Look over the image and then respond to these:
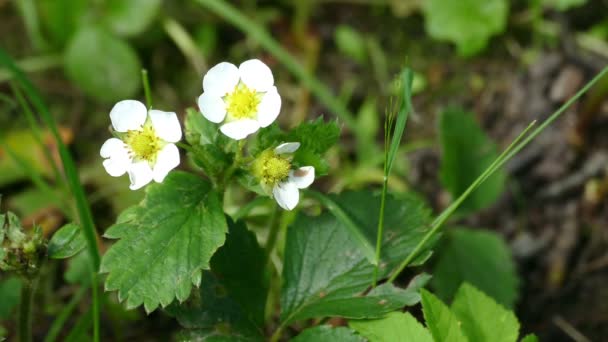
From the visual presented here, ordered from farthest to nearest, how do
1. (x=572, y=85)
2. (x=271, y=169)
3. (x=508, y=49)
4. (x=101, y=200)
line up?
(x=508, y=49) < (x=572, y=85) < (x=101, y=200) < (x=271, y=169)

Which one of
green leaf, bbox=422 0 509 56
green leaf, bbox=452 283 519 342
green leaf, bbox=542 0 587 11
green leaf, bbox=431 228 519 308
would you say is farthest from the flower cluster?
green leaf, bbox=542 0 587 11

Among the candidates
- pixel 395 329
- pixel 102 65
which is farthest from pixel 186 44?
pixel 395 329

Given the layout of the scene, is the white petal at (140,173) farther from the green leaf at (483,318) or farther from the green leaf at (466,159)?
the green leaf at (466,159)

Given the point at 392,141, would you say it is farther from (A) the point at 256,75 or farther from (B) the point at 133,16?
(B) the point at 133,16

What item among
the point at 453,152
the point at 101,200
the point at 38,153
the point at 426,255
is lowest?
the point at 426,255

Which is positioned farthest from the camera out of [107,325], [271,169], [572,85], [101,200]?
[572,85]

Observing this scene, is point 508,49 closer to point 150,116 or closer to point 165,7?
point 165,7

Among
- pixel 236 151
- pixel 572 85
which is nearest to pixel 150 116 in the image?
pixel 236 151

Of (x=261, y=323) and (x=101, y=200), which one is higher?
(x=101, y=200)
